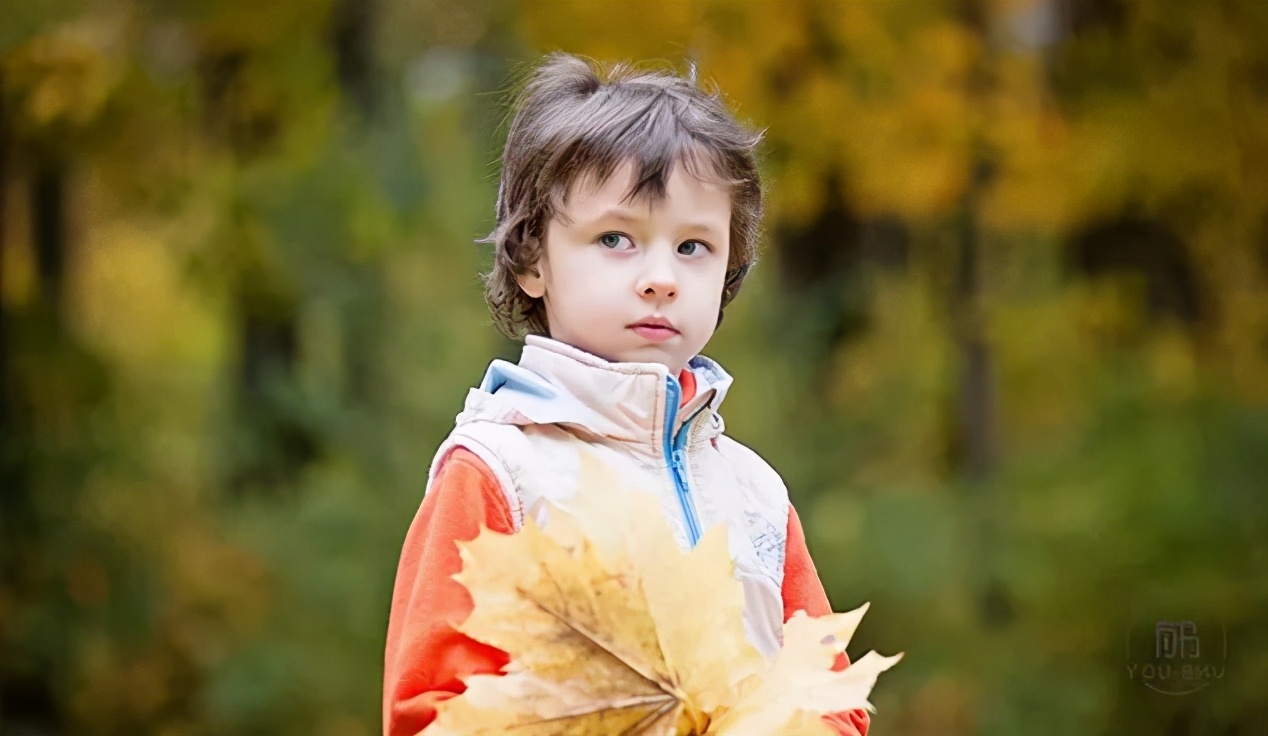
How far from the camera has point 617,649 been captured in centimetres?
133

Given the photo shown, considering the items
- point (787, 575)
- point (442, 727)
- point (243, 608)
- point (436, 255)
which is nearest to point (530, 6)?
Result: point (436, 255)

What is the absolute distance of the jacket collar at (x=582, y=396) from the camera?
1.61 m

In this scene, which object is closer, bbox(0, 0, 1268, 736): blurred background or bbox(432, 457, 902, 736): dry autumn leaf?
bbox(432, 457, 902, 736): dry autumn leaf

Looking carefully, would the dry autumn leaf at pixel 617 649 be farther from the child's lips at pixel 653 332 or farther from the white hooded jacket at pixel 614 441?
the child's lips at pixel 653 332

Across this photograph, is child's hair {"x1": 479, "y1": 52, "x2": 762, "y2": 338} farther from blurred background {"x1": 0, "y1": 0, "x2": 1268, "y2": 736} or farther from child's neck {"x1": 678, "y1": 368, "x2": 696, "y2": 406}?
blurred background {"x1": 0, "y1": 0, "x2": 1268, "y2": 736}

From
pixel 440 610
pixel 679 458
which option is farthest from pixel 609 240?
pixel 440 610

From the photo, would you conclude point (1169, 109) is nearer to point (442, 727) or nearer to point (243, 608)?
point (243, 608)

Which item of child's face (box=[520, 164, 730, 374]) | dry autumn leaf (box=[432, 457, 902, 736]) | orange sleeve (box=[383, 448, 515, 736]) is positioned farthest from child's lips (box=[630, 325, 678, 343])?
dry autumn leaf (box=[432, 457, 902, 736])

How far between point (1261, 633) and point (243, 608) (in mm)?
A: 4069

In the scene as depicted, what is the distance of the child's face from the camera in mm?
1624

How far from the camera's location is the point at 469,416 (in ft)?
5.37

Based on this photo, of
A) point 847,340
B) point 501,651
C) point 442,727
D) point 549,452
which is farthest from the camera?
point 847,340

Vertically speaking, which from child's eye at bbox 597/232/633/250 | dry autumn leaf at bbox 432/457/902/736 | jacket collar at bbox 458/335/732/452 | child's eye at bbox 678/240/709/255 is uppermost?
child's eye at bbox 597/232/633/250

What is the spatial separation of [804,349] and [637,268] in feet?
18.1
